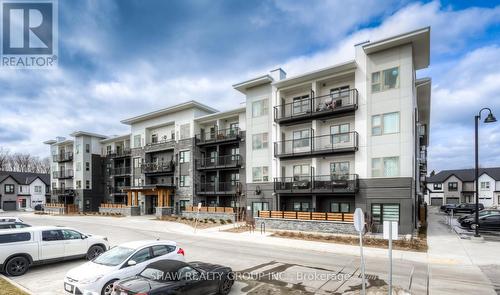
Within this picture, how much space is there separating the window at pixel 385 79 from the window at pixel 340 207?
384 inches

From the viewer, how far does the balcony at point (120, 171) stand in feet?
148

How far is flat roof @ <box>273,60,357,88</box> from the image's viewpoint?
22.9m

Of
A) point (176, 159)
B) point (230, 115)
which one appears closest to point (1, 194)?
point (176, 159)

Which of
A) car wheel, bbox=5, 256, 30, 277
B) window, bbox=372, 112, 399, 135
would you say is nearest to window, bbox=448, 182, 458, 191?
window, bbox=372, 112, 399, 135

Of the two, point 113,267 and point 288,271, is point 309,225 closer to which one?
point 288,271

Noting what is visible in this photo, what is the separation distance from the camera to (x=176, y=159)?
3744 cm

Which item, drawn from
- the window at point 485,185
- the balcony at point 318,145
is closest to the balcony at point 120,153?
the balcony at point 318,145

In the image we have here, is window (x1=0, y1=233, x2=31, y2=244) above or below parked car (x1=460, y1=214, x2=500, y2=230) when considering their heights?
above

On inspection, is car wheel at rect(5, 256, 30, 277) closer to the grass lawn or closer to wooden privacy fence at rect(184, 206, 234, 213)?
the grass lawn

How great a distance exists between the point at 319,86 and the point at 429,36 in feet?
29.1

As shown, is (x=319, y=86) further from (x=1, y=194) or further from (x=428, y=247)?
(x=1, y=194)

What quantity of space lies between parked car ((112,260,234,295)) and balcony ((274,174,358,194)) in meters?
15.9

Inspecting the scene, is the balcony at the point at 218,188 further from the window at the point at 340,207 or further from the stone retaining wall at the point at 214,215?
the window at the point at 340,207

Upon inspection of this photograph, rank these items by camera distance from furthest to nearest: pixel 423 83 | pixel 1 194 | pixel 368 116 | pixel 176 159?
1. pixel 1 194
2. pixel 176 159
3. pixel 423 83
4. pixel 368 116
